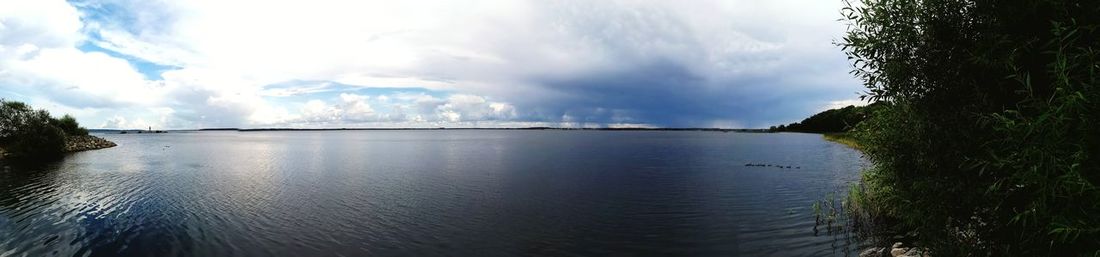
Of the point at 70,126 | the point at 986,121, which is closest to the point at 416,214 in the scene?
the point at 986,121

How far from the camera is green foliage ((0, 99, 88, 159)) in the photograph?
90.4 meters

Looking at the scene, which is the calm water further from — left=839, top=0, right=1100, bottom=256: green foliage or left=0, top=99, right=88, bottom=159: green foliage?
left=0, top=99, right=88, bottom=159: green foliage

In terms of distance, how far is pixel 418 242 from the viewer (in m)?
26.1

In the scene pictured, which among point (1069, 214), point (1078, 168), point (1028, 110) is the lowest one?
point (1069, 214)

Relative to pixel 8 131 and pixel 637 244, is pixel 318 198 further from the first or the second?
pixel 8 131

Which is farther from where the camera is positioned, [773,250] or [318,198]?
[318,198]

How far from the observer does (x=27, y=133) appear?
90812 mm

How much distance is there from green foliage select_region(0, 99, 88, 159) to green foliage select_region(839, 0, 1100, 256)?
123m

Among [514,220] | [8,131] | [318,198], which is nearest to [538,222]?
[514,220]

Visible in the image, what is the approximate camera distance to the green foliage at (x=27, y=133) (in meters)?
90.4

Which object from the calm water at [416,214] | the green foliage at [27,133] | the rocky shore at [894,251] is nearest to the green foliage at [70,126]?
the green foliage at [27,133]

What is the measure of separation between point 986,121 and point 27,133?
131637 mm

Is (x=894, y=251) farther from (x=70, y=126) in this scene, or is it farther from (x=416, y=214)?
(x=70, y=126)

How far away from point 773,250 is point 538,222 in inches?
523
